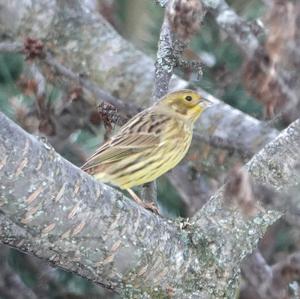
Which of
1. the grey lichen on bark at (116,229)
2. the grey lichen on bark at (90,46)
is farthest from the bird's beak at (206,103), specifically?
the grey lichen on bark at (116,229)

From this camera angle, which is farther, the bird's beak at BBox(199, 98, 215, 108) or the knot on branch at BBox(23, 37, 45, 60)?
the bird's beak at BBox(199, 98, 215, 108)

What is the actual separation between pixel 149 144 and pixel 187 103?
375 millimetres

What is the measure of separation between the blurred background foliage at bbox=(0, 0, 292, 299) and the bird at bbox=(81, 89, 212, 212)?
0.28 metres

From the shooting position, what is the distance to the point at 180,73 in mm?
5879

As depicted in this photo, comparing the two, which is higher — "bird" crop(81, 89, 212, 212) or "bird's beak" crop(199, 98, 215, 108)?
"bird's beak" crop(199, 98, 215, 108)

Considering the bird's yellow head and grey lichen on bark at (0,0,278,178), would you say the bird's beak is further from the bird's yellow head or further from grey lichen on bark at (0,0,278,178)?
grey lichen on bark at (0,0,278,178)

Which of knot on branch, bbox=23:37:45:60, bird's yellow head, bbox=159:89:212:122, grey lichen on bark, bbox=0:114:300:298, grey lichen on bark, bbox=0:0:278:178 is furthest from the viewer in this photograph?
grey lichen on bark, bbox=0:0:278:178

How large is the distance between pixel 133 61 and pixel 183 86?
36 centimetres

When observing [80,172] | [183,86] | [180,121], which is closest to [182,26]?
[80,172]

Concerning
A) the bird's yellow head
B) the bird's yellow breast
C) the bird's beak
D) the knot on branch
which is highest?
the knot on branch

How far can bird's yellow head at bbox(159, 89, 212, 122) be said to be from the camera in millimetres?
5363

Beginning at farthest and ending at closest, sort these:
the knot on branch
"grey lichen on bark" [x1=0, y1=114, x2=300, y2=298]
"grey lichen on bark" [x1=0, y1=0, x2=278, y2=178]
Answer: "grey lichen on bark" [x1=0, y1=0, x2=278, y2=178], the knot on branch, "grey lichen on bark" [x1=0, y1=114, x2=300, y2=298]

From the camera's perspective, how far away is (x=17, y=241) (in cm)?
304

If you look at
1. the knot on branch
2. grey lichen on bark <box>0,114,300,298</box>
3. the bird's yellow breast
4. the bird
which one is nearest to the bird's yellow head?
the bird
